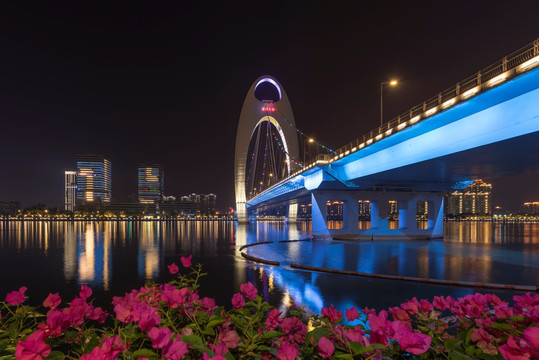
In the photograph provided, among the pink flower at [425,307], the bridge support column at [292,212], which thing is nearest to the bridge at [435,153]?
the pink flower at [425,307]

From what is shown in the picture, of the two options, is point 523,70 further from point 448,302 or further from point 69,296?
point 69,296

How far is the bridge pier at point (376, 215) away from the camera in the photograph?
47562 mm

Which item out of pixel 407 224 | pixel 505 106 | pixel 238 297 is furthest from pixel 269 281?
pixel 407 224

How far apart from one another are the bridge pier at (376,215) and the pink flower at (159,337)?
46.1 meters

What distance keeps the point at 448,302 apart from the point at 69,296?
1637cm

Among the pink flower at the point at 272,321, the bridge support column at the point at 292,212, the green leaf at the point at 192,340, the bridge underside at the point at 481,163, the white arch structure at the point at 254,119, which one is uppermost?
the white arch structure at the point at 254,119

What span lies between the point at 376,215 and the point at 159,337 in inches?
1951

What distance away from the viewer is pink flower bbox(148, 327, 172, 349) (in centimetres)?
196

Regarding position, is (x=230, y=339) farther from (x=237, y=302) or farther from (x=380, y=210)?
(x=380, y=210)

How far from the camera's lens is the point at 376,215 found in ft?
160

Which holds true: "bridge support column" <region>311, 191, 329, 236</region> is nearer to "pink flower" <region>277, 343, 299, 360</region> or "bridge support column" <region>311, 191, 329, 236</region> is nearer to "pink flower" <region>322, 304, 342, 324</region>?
"pink flower" <region>322, 304, 342, 324</region>

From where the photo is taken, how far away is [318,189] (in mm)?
48062

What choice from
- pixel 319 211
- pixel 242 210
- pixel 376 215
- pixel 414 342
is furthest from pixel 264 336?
pixel 242 210

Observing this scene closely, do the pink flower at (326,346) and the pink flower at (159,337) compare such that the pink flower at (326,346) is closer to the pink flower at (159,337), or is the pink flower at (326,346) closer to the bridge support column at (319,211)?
the pink flower at (159,337)
